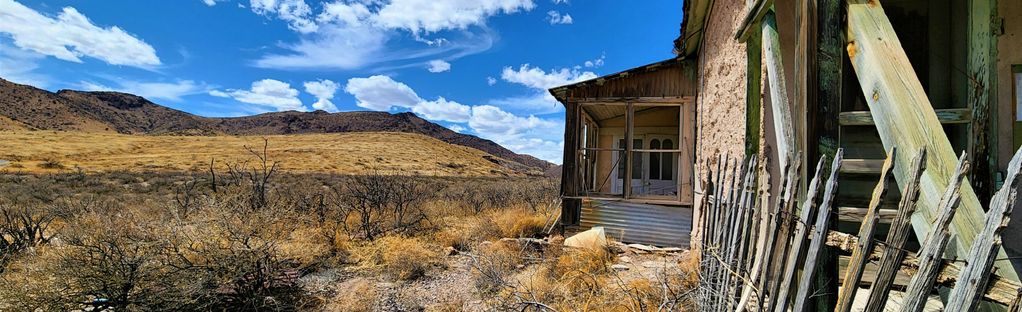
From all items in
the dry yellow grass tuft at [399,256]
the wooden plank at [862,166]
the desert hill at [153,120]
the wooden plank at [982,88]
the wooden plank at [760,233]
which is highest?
the desert hill at [153,120]

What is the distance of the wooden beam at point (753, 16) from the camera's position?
339cm

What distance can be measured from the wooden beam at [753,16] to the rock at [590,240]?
13.0 ft

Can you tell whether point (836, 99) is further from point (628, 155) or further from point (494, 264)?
point (628, 155)

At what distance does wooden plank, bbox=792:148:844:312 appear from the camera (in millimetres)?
1775

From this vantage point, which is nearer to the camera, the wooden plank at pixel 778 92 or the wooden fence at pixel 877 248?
the wooden fence at pixel 877 248

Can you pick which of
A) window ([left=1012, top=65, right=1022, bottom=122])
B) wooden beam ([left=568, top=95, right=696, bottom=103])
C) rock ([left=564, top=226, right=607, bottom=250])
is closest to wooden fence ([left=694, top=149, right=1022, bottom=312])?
window ([left=1012, top=65, right=1022, bottom=122])

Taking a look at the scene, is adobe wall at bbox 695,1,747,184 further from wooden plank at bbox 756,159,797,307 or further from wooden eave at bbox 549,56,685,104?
wooden plank at bbox 756,159,797,307

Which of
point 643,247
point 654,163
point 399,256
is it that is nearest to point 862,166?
point 643,247

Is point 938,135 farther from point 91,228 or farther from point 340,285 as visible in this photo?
point 91,228

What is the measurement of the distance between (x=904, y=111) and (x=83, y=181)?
29481 mm

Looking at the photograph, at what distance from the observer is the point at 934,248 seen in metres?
1.48

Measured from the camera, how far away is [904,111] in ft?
6.32

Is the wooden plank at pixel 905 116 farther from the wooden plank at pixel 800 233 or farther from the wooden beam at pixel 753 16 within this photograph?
the wooden beam at pixel 753 16

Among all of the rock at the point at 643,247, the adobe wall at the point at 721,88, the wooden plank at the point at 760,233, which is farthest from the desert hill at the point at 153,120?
the wooden plank at the point at 760,233
